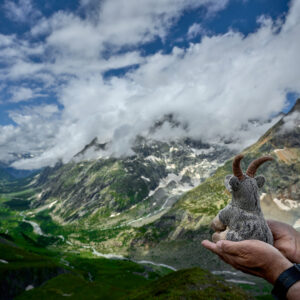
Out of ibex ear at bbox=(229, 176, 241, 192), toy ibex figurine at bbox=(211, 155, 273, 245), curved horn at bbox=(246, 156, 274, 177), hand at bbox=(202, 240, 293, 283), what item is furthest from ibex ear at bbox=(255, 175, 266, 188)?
hand at bbox=(202, 240, 293, 283)

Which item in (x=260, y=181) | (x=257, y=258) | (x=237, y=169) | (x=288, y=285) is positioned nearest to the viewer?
(x=288, y=285)

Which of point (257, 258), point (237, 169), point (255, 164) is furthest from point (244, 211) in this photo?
point (257, 258)

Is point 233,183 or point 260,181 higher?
point 233,183

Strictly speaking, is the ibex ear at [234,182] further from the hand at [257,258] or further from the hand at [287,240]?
the hand at [287,240]

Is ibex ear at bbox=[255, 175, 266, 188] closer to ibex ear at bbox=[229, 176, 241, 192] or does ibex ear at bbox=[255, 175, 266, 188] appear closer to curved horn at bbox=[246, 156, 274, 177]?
curved horn at bbox=[246, 156, 274, 177]

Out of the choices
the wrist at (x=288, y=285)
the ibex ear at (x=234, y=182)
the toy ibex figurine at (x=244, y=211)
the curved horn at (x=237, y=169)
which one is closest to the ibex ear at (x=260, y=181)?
the toy ibex figurine at (x=244, y=211)

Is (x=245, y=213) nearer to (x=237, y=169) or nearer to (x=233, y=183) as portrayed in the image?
(x=233, y=183)
